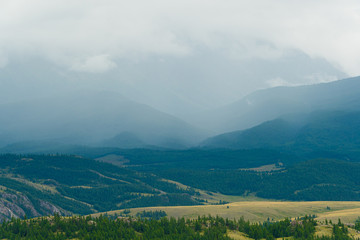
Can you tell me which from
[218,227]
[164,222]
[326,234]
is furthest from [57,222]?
[326,234]

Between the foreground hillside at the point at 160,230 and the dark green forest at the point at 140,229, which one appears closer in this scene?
the foreground hillside at the point at 160,230

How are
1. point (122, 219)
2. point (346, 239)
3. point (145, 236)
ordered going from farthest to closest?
point (122, 219) < point (145, 236) < point (346, 239)

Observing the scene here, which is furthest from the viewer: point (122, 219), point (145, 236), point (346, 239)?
point (122, 219)

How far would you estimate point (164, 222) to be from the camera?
12950cm

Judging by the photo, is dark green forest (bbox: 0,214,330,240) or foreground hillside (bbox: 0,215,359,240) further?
dark green forest (bbox: 0,214,330,240)

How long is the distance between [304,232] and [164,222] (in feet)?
114

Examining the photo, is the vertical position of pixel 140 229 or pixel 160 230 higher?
pixel 160 230

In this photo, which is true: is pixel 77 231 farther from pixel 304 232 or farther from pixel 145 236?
pixel 304 232

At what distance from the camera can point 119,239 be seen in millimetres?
113000

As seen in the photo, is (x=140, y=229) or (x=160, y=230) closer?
(x=160, y=230)

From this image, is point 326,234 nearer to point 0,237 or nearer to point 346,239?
point 346,239

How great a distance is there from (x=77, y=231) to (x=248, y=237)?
40.0 metres

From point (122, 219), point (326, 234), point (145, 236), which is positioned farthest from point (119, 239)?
point (326, 234)

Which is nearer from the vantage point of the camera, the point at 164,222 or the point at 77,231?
the point at 77,231
